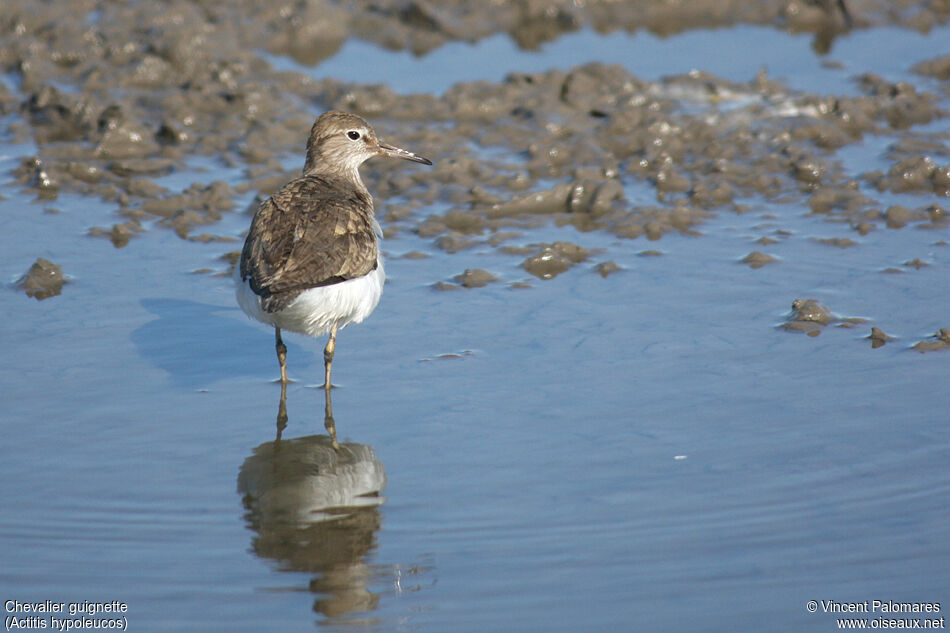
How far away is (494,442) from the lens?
236 inches

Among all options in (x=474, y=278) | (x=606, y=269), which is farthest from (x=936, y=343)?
(x=474, y=278)

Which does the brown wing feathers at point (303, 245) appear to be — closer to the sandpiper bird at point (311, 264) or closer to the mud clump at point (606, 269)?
the sandpiper bird at point (311, 264)

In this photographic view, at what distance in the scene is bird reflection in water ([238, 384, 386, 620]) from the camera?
191 inches

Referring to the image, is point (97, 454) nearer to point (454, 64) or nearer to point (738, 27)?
point (454, 64)

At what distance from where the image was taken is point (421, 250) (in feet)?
28.0

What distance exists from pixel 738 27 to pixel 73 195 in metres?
7.63

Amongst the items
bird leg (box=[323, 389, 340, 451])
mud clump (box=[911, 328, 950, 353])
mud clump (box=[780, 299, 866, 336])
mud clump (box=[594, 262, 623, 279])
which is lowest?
bird leg (box=[323, 389, 340, 451])

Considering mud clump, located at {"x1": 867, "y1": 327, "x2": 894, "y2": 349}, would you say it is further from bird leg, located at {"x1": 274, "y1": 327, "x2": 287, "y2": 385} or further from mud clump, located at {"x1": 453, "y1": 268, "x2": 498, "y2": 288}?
bird leg, located at {"x1": 274, "y1": 327, "x2": 287, "y2": 385}

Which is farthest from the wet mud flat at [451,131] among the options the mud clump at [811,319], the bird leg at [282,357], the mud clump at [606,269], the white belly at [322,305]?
the bird leg at [282,357]

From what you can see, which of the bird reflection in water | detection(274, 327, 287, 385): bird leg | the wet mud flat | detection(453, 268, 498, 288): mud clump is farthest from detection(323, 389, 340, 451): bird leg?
the wet mud flat

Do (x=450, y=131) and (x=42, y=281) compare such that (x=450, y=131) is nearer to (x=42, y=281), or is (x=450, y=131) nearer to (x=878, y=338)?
(x=42, y=281)

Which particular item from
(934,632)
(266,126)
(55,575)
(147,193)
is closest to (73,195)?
(147,193)

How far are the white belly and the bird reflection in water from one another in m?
0.50

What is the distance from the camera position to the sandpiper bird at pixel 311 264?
20.8ft
